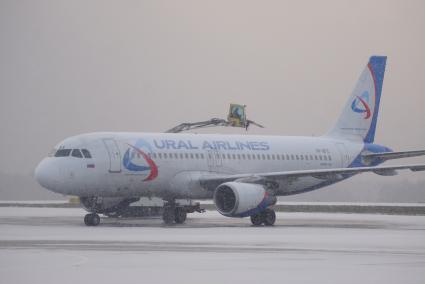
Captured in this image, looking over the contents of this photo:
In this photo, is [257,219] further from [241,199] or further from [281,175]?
[241,199]

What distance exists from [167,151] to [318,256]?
71.7 feet

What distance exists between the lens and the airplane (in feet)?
136

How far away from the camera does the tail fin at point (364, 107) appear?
5462 centimetres

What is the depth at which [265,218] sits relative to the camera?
43.2 meters

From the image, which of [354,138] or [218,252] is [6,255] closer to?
[218,252]

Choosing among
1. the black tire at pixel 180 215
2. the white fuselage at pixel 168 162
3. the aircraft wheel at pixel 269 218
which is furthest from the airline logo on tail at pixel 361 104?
the black tire at pixel 180 215

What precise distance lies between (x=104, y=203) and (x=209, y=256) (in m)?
23.1

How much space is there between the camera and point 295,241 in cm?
2927

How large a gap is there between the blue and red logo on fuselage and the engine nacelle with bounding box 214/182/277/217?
320cm

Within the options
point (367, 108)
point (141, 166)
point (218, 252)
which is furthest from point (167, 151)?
point (218, 252)

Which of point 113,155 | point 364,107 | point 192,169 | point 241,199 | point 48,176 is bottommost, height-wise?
point 241,199

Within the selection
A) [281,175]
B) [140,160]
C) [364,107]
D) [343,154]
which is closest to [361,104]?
[364,107]

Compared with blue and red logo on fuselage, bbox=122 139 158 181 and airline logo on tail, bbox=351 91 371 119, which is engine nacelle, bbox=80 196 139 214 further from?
airline logo on tail, bbox=351 91 371 119

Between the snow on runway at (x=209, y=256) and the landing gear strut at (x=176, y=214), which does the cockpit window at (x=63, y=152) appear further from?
the snow on runway at (x=209, y=256)
